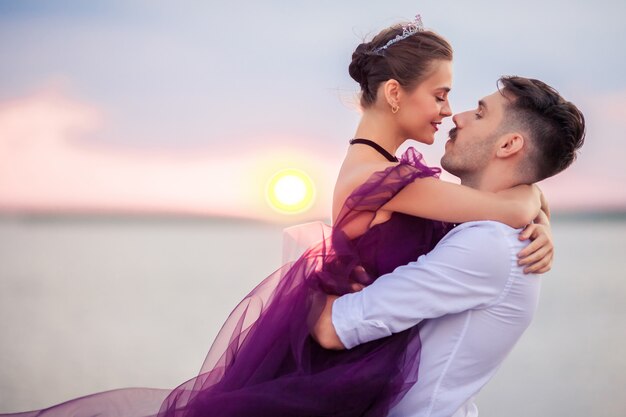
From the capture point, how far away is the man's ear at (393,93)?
114 inches

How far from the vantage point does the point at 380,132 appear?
9.41 feet

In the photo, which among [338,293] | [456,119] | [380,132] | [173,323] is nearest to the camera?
[338,293]

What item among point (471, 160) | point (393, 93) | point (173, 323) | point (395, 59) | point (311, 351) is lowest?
point (173, 323)

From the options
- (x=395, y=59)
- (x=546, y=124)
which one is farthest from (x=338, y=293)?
(x=395, y=59)

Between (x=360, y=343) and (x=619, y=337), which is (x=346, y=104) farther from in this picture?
(x=619, y=337)

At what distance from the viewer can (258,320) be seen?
2.40 m

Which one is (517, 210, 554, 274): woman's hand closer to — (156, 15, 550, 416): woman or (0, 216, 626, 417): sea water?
(156, 15, 550, 416): woman

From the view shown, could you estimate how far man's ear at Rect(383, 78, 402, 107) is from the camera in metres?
2.90

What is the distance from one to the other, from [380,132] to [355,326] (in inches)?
35.3

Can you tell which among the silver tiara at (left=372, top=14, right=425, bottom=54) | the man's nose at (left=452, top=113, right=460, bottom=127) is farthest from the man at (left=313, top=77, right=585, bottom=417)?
the silver tiara at (left=372, top=14, right=425, bottom=54)

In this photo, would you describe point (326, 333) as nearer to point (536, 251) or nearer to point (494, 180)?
point (536, 251)

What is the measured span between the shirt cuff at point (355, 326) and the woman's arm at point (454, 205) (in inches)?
13.3

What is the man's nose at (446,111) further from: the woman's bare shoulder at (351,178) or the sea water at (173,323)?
the sea water at (173,323)

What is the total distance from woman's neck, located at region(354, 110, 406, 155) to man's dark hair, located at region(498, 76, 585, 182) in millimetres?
451
